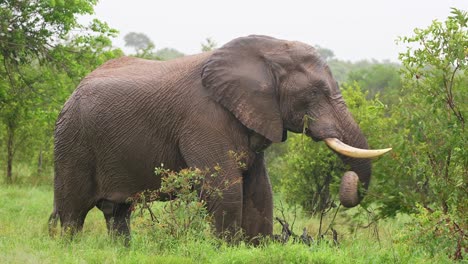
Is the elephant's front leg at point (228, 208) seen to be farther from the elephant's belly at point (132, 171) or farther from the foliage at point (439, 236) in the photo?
the foliage at point (439, 236)

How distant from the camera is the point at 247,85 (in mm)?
7871

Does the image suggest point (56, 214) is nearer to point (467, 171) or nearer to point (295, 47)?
point (295, 47)

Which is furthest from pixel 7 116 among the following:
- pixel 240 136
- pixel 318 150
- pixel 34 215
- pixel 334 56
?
pixel 334 56

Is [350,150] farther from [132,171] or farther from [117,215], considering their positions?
[117,215]

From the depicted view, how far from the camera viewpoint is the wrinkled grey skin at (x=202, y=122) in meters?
7.73

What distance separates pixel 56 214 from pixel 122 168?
47.5 inches

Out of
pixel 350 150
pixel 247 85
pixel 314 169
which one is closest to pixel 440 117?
pixel 350 150

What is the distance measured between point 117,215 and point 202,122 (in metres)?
1.97

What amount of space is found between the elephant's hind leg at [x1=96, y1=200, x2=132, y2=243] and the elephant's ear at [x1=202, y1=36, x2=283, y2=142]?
6.27 feet

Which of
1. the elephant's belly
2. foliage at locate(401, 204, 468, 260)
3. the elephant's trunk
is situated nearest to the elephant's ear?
Answer: the elephant's trunk

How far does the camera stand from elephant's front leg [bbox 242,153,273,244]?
8289 mm

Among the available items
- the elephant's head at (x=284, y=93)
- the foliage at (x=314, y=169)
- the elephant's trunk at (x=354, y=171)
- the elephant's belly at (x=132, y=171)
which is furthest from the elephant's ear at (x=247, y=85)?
the foliage at (x=314, y=169)

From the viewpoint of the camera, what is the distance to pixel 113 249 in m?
6.81

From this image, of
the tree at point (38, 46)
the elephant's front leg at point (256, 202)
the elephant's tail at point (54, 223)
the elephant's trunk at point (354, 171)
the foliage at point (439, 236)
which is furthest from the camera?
the tree at point (38, 46)
